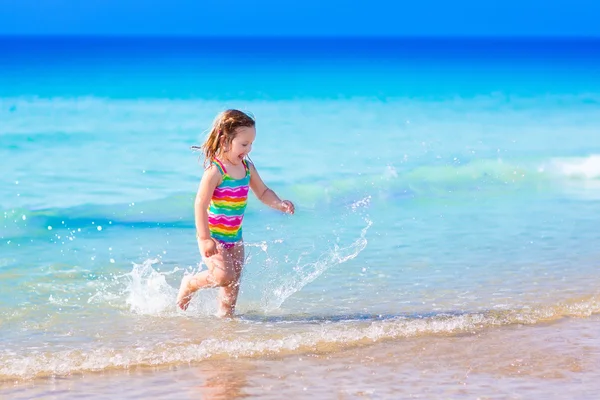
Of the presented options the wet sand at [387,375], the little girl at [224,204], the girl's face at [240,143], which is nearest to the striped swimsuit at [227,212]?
the little girl at [224,204]

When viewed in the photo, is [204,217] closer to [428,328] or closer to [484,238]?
[428,328]

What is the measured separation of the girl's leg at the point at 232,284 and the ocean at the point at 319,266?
13 cm

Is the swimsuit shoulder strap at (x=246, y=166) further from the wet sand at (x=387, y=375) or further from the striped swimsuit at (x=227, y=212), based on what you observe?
the wet sand at (x=387, y=375)

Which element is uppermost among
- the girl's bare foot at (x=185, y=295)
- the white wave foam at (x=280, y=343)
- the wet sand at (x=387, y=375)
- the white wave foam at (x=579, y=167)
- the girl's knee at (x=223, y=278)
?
the white wave foam at (x=579, y=167)

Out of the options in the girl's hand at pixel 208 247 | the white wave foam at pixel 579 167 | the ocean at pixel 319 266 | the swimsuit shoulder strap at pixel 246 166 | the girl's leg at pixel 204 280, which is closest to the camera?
the ocean at pixel 319 266

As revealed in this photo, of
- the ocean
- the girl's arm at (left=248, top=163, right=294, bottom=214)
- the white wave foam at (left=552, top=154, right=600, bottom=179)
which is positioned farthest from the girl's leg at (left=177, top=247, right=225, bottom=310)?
the white wave foam at (left=552, top=154, right=600, bottom=179)

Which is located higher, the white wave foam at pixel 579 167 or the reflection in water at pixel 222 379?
the white wave foam at pixel 579 167

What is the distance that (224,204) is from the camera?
5688mm

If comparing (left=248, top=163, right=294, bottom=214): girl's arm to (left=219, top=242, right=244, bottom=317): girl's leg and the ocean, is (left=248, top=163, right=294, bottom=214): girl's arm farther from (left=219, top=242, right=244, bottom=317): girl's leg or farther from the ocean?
the ocean

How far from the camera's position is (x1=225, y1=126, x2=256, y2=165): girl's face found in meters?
5.57

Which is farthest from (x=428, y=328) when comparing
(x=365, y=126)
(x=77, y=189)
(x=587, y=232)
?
(x=365, y=126)

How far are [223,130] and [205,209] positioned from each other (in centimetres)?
47

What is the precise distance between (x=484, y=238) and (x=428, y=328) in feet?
9.22

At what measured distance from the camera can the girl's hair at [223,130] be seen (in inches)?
219
